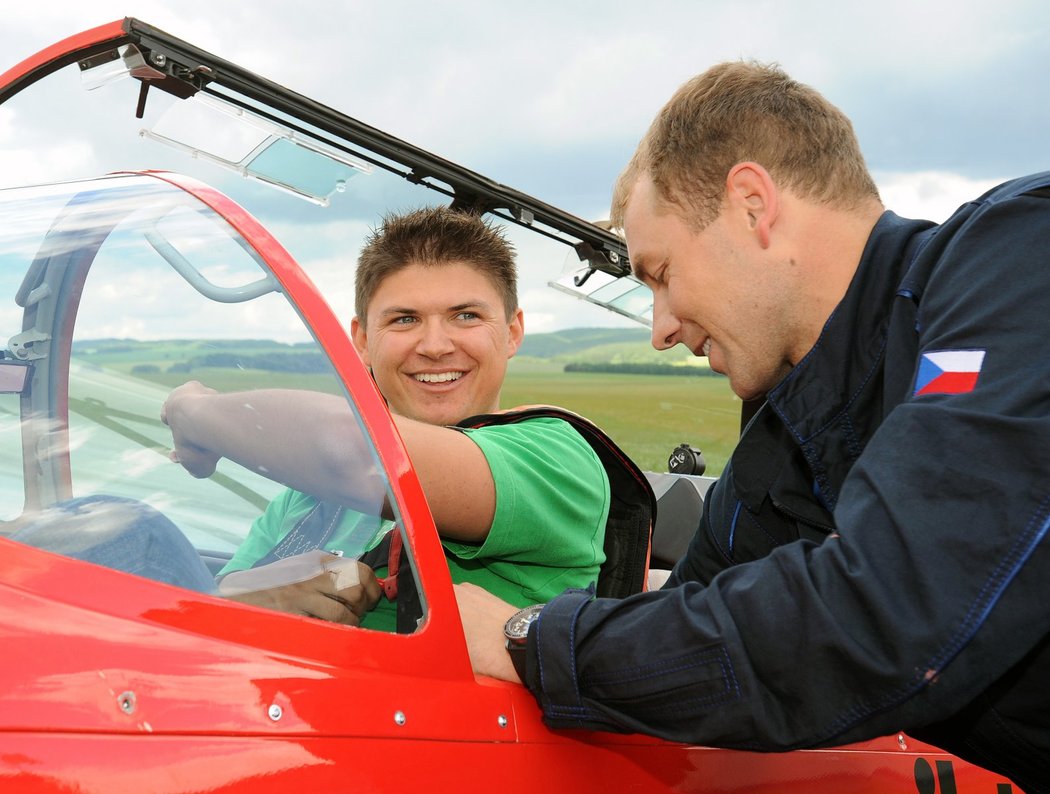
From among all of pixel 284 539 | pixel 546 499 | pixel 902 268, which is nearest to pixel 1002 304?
pixel 902 268

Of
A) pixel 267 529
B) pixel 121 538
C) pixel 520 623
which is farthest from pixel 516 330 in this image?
pixel 121 538

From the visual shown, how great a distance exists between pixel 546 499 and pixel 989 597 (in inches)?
24.8

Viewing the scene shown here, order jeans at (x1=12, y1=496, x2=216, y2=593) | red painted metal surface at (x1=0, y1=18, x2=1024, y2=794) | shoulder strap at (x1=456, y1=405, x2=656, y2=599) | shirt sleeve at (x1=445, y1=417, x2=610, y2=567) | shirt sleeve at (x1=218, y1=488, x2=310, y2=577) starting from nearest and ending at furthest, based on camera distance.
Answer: red painted metal surface at (x1=0, y1=18, x2=1024, y2=794) → jeans at (x1=12, y1=496, x2=216, y2=593) → shirt sleeve at (x1=218, y1=488, x2=310, y2=577) → shirt sleeve at (x1=445, y1=417, x2=610, y2=567) → shoulder strap at (x1=456, y1=405, x2=656, y2=599)

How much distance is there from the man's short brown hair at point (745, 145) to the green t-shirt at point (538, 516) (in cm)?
38

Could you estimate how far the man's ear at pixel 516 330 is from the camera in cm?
202

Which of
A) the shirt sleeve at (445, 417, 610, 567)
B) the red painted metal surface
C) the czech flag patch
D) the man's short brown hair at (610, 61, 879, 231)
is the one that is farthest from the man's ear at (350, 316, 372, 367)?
the czech flag patch

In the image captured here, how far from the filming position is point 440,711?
96 cm

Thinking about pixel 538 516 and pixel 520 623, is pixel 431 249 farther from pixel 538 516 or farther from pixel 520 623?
pixel 520 623

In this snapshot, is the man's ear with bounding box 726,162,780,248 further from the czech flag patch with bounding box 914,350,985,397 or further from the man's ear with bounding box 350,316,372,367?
the man's ear with bounding box 350,316,372,367

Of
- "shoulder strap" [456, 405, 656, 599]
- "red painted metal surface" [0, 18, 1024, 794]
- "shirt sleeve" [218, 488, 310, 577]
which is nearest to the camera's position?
"red painted metal surface" [0, 18, 1024, 794]

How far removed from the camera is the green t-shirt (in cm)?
132

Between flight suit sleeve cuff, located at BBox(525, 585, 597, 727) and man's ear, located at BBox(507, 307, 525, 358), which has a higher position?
man's ear, located at BBox(507, 307, 525, 358)

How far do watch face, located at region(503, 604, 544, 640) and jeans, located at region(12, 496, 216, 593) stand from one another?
1.19 ft

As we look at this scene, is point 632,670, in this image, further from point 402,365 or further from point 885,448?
point 402,365
